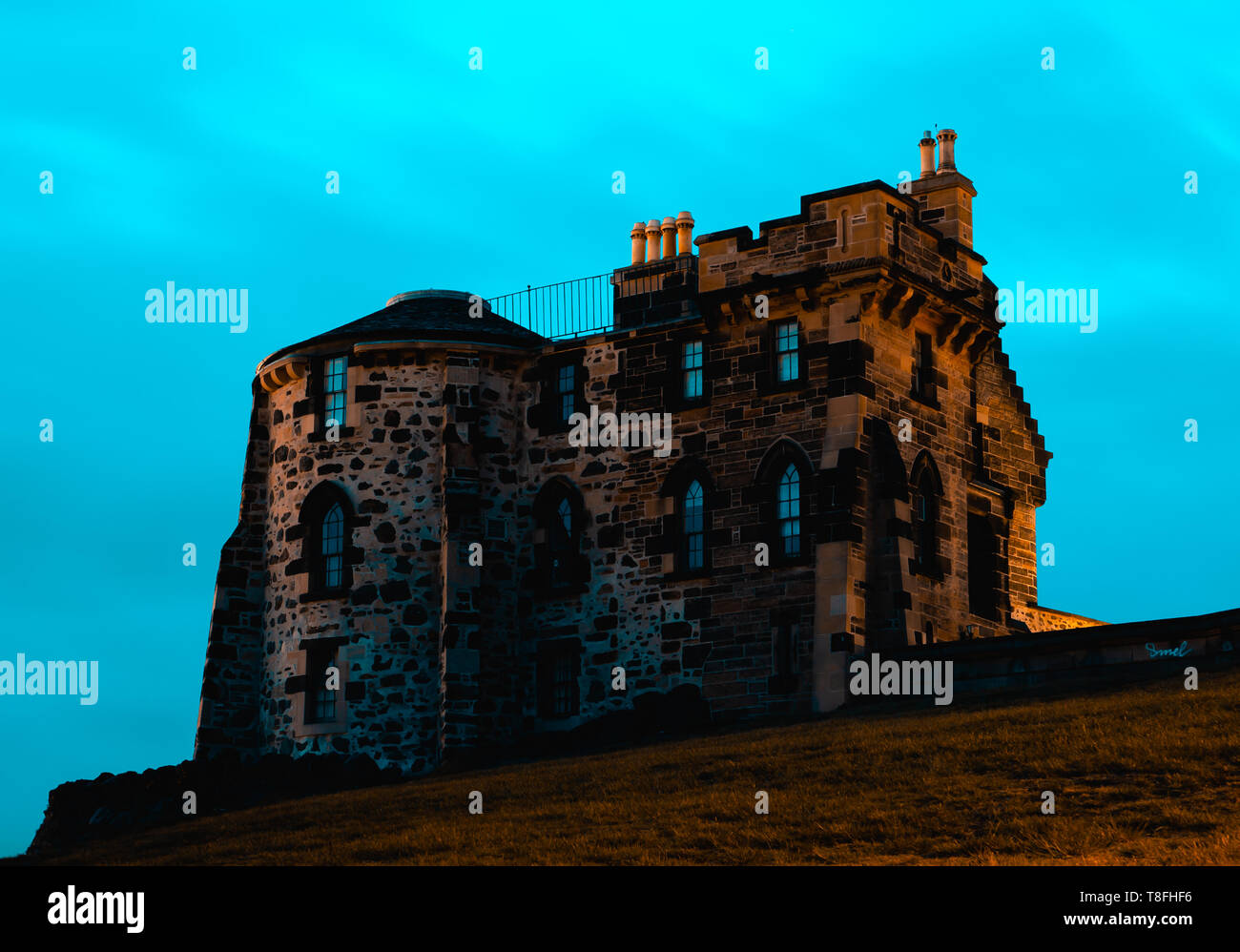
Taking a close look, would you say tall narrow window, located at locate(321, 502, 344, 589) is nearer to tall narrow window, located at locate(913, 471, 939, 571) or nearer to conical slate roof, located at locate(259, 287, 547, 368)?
conical slate roof, located at locate(259, 287, 547, 368)

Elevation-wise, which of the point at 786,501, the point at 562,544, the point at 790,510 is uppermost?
the point at 786,501

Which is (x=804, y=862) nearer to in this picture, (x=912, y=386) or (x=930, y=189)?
(x=912, y=386)

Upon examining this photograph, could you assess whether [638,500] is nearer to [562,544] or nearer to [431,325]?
[562,544]

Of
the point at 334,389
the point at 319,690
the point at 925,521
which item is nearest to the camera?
the point at 925,521

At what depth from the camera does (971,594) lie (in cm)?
3947

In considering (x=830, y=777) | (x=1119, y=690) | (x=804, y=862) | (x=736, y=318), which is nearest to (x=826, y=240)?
(x=736, y=318)

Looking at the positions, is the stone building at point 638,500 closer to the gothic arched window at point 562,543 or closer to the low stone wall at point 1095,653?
the gothic arched window at point 562,543

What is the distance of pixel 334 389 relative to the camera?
39531 mm

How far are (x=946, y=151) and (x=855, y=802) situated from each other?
20435mm

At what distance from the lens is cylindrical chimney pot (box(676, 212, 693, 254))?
138ft

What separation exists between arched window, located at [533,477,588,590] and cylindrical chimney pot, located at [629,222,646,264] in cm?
635

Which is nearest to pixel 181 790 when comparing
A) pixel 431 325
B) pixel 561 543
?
pixel 561 543
